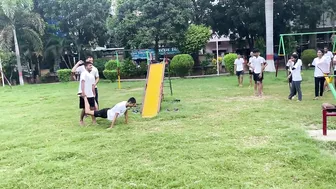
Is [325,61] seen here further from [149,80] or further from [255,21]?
[255,21]

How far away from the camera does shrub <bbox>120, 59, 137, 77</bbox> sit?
20661mm

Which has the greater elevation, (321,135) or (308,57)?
(308,57)

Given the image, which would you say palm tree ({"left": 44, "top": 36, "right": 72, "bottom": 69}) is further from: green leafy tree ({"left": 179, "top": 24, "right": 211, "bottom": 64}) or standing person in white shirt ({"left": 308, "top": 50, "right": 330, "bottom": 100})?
standing person in white shirt ({"left": 308, "top": 50, "right": 330, "bottom": 100})

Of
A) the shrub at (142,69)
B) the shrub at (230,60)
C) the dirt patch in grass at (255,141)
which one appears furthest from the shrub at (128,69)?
the dirt patch in grass at (255,141)

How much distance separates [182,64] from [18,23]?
11959 millimetres

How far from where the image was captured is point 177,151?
447 cm

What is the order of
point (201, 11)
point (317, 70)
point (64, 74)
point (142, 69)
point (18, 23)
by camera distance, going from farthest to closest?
point (201, 11) < point (18, 23) < point (64, 74) < point (142, 69) < point (317, 70)

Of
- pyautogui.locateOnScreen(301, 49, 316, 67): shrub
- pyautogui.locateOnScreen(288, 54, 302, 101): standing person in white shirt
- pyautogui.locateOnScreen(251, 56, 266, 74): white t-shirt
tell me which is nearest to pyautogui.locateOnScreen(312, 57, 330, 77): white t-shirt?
pyautogui.locateOnScreen(288, 54, 302, 101): standing person in white shirt

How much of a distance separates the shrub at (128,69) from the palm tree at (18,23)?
6.35 metres

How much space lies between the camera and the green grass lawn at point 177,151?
3.53m

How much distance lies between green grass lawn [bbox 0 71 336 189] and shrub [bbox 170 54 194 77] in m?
11.5

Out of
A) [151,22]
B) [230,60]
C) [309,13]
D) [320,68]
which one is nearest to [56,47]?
[151,22]

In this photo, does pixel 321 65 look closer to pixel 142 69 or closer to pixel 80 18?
pixel 142 69

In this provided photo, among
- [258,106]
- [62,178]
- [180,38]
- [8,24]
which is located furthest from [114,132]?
[8,24]
